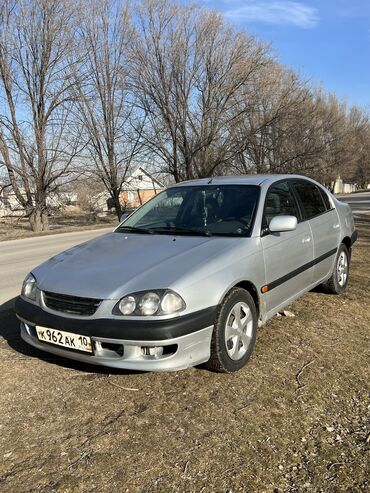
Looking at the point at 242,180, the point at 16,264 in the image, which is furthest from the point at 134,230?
the point at 16,264

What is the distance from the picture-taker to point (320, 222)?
5.30m

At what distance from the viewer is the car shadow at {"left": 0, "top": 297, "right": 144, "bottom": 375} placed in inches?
151

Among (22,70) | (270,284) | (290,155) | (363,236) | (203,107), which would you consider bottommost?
(363,236)

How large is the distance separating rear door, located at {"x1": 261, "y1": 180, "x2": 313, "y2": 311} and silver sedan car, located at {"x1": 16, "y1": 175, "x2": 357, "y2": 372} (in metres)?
0.01

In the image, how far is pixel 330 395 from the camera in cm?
334

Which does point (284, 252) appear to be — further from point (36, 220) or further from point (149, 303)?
point (36, 220)

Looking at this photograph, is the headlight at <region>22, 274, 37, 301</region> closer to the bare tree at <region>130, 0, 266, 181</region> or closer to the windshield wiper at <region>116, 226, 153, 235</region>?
the windshield wiper at <region>116, 226, 153, 235</region>

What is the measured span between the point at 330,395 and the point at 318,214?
2.54m

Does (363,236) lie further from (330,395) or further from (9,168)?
(9,168)

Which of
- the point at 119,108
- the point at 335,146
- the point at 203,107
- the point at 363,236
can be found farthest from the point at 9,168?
the point at 335,146

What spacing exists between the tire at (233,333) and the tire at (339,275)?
2.15 metres

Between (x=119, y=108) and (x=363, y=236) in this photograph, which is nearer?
(x=363, y=236)

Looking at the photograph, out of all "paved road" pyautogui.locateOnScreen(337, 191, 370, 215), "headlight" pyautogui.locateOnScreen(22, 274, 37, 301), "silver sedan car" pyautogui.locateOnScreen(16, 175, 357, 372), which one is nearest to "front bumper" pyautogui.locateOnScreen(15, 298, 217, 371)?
"silver sedan car" pyautogui.locateOnScreen(16, 175, 357, 372)

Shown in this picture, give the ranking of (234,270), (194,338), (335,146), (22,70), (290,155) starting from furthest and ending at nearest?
(335,146), (290,155), (22,70), (234,270), (194,338)
